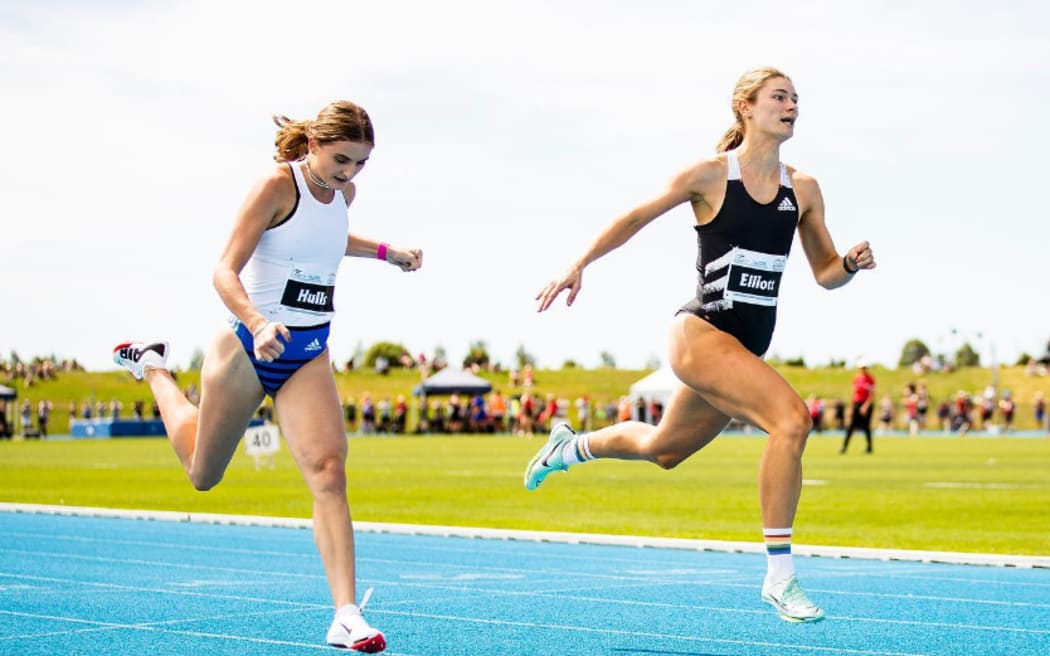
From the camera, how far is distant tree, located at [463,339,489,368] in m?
110

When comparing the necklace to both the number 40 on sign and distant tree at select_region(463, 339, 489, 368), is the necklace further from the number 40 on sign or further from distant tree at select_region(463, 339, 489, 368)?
distant tree at select_region(463, 339, 489, 368)

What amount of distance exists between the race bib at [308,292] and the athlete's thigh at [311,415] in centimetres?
24

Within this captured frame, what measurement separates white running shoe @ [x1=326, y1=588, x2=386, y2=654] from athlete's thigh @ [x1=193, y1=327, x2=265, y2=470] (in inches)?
34.9

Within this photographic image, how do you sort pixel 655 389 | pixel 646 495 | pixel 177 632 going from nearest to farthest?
pixel 177 632
pixel 646 495
pixel 655 389

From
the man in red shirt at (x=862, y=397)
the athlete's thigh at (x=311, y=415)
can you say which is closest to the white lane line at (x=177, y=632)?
the athlete's thigh at (x=311, y=415)

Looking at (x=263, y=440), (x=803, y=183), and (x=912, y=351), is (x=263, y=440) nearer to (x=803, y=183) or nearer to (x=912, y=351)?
(x=803, y=183)

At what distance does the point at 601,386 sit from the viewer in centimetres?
9888

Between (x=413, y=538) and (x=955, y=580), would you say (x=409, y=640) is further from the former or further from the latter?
(x=413, y=538)

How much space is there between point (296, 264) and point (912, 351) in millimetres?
139728

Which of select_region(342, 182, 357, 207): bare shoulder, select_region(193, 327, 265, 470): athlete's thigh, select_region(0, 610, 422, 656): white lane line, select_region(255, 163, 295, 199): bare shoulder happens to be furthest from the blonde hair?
select_region(0, 610, 422, 656): white lane line

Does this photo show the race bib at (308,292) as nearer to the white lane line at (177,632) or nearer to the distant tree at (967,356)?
Result: the white lane line at (177,632)

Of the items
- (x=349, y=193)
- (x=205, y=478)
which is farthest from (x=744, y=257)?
(x=205, y=478)

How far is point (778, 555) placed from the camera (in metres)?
6.84

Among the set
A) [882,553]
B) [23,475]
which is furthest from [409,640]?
[23,475]
